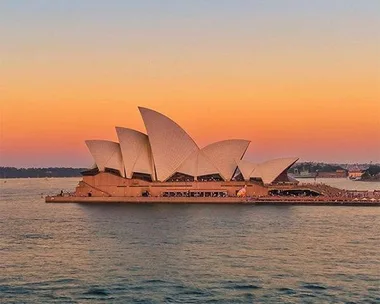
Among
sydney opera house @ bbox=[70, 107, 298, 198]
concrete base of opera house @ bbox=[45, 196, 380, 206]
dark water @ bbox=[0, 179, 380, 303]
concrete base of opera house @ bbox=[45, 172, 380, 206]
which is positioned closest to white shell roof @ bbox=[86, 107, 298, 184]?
sydney opera house @ bbox=[70, 107, 298, 198]

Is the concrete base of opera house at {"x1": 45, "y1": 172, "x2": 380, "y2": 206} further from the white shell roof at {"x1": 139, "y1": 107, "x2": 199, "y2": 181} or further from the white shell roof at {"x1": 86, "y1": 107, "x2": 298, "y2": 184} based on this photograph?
the white shell roof at {"x1": 139, "y1": 107, "x2": 199, "y2": 181}

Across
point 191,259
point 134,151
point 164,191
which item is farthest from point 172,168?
point 191,259

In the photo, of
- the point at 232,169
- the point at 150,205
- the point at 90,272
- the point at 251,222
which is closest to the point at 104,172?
the point at 150,205

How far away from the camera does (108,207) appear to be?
37.8m

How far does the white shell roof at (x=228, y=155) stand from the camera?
4378 cm

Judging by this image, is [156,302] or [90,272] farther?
[90,272]

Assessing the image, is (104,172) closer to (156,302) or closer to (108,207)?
(108,207)

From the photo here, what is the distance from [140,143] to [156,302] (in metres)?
31.1

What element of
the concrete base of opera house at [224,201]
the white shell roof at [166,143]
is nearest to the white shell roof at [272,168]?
the concrete base of opera house at [224,201]

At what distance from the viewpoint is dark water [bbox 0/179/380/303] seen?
13.6 m

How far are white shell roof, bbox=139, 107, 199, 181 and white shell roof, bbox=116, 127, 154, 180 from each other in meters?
1.00

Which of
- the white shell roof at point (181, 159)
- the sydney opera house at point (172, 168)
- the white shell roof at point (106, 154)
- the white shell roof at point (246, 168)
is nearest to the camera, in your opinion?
the sydney opera house at point (172, 168)

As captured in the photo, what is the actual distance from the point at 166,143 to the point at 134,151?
2671 mm

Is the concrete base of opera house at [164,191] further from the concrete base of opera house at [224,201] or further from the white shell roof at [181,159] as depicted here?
the white shell roof at [181,159]
